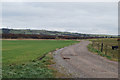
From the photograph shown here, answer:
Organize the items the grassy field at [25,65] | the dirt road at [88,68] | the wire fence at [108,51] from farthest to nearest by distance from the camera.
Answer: the wire fence at [108,51], the dirt road at [88,68], the grassy field at [25,65]

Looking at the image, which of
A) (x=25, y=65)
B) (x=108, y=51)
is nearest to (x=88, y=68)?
(x=25, y=65)

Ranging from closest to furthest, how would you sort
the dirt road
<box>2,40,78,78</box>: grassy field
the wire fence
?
<box>2,40,78,78</box>: grassy field, the dirt road, the wire fence

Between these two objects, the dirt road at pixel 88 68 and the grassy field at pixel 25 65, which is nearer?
the grassy field at pixel 25 65

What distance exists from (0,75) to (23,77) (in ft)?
5.08

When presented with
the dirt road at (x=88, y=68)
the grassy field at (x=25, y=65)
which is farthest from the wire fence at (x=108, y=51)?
the grassy field at (x=25, y=65)

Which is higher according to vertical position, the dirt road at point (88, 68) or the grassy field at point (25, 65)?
the grassy field at point (25, 65)

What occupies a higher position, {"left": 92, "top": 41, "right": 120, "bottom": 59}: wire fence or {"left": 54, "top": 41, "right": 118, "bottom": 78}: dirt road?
{"left": 92, "top": 41, "right": 120, "bottom": 59}: wire fence

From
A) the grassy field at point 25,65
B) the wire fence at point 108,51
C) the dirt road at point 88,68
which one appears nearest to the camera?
the grassy field at point 25,65

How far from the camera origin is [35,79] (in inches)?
368

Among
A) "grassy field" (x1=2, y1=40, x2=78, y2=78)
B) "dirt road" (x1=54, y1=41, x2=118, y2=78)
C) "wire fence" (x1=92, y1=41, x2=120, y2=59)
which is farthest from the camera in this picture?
"wire fence" (x1=92, y1=41, x2=120, y2=59)

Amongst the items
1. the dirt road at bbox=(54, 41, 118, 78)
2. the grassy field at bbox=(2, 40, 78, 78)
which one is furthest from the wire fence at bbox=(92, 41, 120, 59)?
the grassy field at bbox=(2, 40, 78, 78)

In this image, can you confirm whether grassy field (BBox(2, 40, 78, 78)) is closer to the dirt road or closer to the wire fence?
the dirt road

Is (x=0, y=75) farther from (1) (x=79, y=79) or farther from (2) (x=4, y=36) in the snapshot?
(2) (x=4, y=36)

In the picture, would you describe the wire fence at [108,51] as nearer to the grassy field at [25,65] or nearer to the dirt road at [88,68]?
the dirt road at [88,68]
